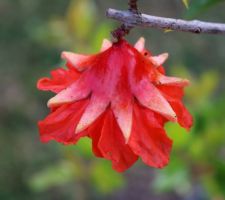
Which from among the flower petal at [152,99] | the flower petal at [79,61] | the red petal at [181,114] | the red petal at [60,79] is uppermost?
the flower petal at [79,61]

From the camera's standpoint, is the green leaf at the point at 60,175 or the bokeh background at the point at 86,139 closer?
the bokeh background at the point at 86,139

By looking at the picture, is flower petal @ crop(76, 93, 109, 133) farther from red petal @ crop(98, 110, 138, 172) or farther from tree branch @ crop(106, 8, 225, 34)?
tree branch @ crop(106, 8, 225, 34)

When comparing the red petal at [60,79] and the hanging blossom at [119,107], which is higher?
the red petal at [60,79]

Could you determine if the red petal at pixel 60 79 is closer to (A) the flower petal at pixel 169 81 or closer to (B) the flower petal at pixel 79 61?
(B) the flower petal at pixel 79 61

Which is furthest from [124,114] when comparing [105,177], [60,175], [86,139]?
[60,175]

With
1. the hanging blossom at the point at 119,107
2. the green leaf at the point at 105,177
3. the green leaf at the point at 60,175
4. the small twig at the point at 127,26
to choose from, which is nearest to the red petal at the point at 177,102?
the hanging blossom at the point at 119,107

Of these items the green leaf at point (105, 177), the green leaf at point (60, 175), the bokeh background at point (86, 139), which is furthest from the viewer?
the green leaf at point (60, 175)

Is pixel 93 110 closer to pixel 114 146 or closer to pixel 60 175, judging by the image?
pixel 114 146
